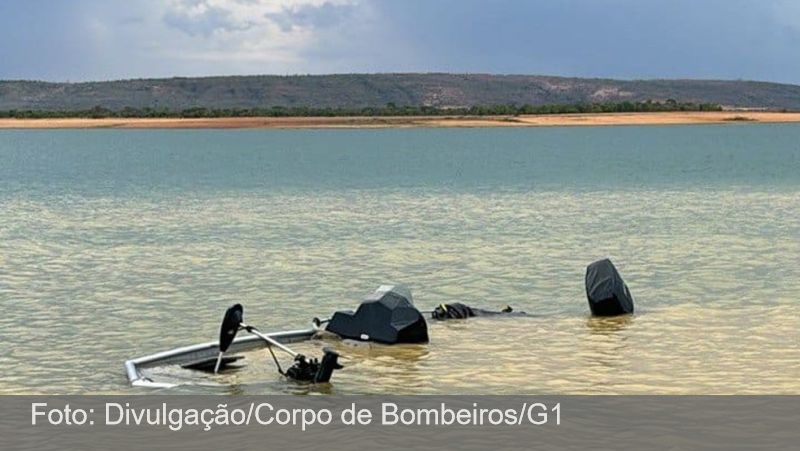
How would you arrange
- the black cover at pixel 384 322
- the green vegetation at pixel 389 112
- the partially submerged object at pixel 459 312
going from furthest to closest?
1. the green vegetation at pixel 389 112
2. the partially submerged object at pixel 459 312
3. the black cover at pixel 384 322

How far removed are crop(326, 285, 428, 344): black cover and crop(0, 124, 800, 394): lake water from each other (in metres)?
0.29

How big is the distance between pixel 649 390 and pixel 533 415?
5.64 feet

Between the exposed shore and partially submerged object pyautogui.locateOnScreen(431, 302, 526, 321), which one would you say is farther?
the exposed shore

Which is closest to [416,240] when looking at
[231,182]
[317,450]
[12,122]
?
[317,450]

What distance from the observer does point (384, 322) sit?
1706cm

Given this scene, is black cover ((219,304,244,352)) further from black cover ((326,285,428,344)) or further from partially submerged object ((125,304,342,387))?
black cover ((326,285,428,344))

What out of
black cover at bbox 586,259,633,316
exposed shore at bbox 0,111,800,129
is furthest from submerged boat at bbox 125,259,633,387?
exposed shore at bbox 0,111,800,129

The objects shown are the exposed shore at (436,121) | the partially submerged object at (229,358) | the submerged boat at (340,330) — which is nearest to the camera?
the partially submerged object at (229,358)

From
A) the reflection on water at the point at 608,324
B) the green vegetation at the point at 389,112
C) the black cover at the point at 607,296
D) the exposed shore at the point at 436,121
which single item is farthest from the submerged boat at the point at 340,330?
the green vegetation at the point at 389,112

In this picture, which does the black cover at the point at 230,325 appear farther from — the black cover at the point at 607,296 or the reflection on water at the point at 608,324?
the black cover at the point at 607,296

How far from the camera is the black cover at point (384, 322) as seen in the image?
17.0 m

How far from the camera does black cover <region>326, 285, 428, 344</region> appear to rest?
17016 mm

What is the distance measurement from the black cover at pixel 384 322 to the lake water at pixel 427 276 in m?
0.29

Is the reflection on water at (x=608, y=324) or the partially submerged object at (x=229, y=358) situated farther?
the reflection on water at (x=608, y=324)
